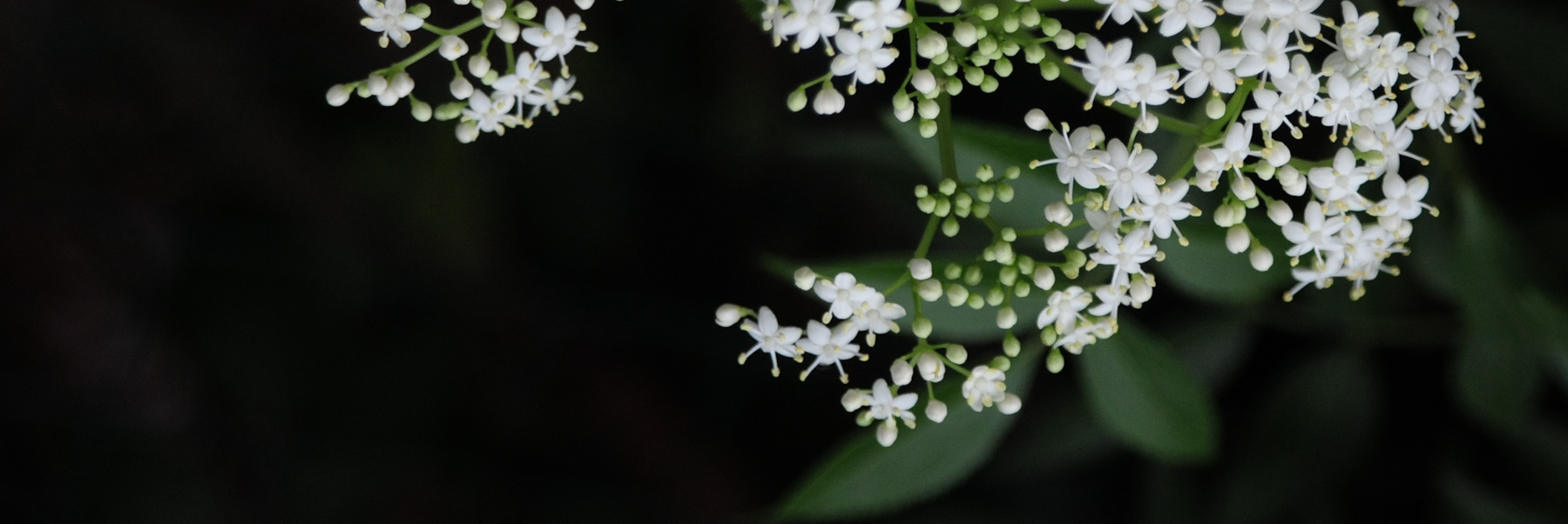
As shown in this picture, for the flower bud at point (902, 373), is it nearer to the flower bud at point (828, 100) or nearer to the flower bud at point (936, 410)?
the flower bud at point (936, 410)

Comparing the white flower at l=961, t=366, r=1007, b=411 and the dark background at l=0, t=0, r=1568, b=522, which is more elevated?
the dark background at l=0, t=0, r=1568, b=522

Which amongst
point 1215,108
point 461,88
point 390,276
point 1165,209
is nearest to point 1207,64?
point 1215,108

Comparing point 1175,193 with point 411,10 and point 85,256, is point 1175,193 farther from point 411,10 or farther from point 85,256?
point 85,256

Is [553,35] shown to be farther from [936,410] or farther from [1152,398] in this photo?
[1152,398]

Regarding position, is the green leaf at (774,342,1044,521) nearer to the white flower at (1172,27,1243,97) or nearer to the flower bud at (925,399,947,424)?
the flower bud at (925,399,947,424)

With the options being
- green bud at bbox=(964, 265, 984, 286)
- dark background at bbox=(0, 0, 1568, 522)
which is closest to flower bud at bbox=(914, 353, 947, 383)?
green bud at bbox=(964, 265, 984, 286)
